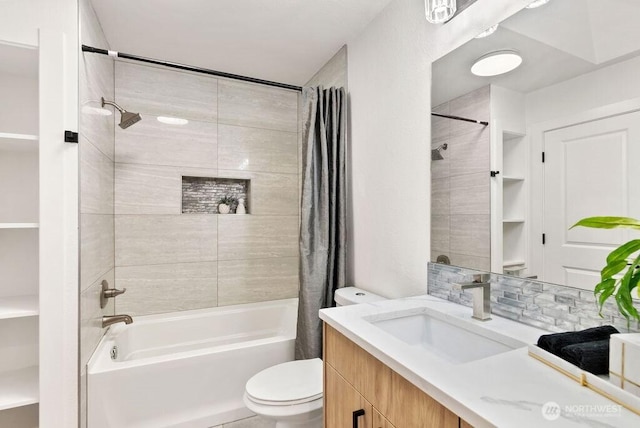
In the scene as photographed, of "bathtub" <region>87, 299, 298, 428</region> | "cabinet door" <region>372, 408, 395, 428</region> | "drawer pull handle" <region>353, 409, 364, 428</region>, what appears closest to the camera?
"cabinet door" <region>372, 408, 395, 428</region>

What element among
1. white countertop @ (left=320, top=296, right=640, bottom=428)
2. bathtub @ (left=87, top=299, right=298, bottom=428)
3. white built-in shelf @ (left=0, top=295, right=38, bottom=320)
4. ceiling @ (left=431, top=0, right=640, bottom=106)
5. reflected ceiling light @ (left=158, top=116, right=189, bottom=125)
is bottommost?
bathtub @ (left=87, top=299, right=298, bottom=428)

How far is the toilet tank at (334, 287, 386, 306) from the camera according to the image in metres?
1.80

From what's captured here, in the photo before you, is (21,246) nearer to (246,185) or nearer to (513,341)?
(246,185)

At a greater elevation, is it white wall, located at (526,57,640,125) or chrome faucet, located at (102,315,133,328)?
white wall, located at (526,57,640,125)

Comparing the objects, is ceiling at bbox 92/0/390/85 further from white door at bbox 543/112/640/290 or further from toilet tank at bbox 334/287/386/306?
toilet tank at bbox 334/287/386/306

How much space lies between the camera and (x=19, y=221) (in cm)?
165

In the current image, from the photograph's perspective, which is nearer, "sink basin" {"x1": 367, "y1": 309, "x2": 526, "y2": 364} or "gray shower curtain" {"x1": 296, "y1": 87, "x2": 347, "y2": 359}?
"sink basin" {"x1": 367, "y1": 309, "x2": 526, "y2": 364}

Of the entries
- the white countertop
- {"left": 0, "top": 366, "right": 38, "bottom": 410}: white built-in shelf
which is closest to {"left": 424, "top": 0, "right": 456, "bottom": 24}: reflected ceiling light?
the white countertop

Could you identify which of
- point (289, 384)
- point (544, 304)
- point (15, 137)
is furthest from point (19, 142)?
point (544, 304)

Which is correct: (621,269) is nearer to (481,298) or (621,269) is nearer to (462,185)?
(481,298)

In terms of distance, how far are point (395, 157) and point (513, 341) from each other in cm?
105

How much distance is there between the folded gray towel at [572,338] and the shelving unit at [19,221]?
2.11m

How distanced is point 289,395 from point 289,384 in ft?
0.31

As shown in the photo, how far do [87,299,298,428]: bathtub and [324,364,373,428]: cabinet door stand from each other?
2.81 feet
